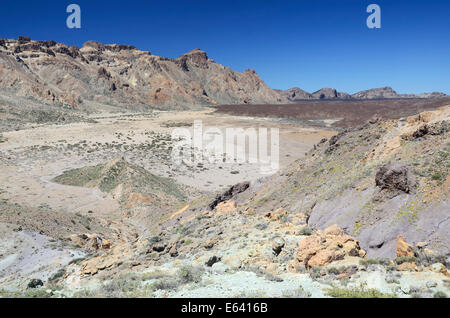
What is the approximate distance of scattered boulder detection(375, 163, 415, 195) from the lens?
838 cm

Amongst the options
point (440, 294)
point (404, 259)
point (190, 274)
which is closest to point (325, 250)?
point (404, 259)

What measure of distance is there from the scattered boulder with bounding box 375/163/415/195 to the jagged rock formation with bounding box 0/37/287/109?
3694 inches

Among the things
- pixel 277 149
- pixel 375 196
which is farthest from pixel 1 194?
pixel 277 149

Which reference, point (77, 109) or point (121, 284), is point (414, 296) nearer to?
point (121, 284)

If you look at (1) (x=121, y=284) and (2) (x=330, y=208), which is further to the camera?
(2) (x=330, y=208)

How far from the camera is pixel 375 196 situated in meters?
8.83

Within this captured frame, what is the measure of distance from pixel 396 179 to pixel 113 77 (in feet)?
450

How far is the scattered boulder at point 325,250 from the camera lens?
6641 millimetres

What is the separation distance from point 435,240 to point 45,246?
12090mm

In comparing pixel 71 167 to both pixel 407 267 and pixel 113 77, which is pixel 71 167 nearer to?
pixel 407 267

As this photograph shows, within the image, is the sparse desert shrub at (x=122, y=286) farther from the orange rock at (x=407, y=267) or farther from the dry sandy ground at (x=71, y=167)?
the orange rock at (x=407, y=267)

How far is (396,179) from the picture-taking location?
8.56m

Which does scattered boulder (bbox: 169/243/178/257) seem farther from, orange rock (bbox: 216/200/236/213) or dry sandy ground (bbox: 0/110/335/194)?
dry sandy ground (bbox: 0/110/335/194)

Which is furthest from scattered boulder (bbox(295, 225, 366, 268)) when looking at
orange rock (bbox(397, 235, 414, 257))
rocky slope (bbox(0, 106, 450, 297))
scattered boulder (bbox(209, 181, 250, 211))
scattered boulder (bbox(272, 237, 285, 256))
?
scattered boulder (bbox(209, 181, 250, 211))
